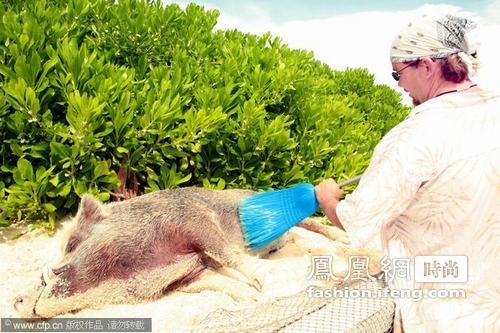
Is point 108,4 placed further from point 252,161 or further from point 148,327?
point 148,327

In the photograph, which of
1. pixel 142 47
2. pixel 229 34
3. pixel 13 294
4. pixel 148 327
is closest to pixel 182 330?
pixel 148 327

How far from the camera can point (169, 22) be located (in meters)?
6.18

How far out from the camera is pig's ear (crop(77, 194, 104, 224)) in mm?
3723

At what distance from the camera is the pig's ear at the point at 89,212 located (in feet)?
12.2

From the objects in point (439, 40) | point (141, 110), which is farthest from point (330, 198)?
point (141, 110)

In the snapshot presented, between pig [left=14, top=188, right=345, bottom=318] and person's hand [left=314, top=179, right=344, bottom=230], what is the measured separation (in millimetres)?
1092

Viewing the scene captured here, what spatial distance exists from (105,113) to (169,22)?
7.53ft

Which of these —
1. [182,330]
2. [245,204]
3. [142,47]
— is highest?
[142,47]

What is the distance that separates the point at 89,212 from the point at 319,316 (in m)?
1.89

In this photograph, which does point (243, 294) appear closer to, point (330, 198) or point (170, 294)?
point (170, 294)

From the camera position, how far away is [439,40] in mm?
2408

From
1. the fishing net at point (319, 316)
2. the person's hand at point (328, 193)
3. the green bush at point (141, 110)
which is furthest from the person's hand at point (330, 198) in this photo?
the green bush at point (141, 110)

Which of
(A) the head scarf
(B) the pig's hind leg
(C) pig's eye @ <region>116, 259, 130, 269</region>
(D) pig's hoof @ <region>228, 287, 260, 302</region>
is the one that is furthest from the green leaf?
(A) the head scarf

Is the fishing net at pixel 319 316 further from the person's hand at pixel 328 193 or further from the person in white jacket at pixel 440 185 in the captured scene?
the person's hand at pixel 328 193
